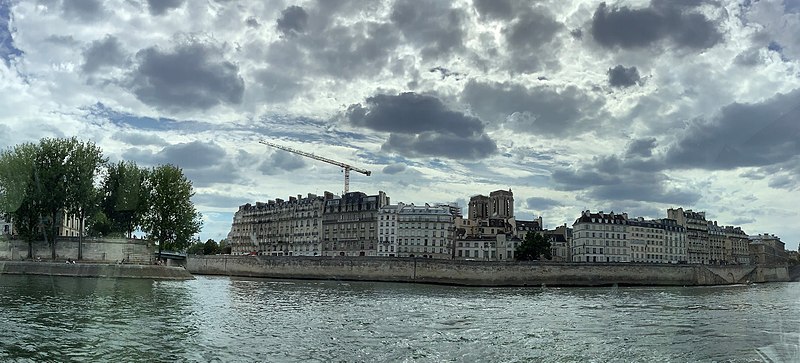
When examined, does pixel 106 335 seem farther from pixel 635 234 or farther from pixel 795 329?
pixel 635 234

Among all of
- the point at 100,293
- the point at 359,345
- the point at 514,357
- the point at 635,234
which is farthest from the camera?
the point at 635,234

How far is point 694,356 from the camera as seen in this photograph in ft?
68.9

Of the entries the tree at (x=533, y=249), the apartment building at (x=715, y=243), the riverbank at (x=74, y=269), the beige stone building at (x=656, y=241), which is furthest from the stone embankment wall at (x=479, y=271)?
the apartment building at (x=715, y=243)

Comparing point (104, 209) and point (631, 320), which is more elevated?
point (104, 209)

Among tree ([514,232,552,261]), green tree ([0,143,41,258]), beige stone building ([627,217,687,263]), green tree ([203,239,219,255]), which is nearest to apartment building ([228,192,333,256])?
green tree ([203,239,219,255])

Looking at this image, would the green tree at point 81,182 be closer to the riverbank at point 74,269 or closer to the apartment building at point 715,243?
the riverbank at point 74,269

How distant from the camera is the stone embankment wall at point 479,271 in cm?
7350

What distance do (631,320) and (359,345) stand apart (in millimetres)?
16155

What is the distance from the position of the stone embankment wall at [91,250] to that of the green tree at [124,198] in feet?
9.23

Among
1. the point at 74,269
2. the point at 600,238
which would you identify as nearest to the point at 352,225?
the point at 600,238

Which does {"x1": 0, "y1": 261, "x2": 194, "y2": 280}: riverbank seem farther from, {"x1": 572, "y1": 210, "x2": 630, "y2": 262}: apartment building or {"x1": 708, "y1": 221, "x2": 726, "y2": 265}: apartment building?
{"x1": 708, "y1": 221, "x2": 726, "y2": 265}: apartment building

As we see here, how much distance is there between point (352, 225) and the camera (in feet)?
389

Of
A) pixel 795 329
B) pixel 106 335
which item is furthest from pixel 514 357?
pixel 795 329

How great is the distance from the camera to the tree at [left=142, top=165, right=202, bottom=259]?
247ft
